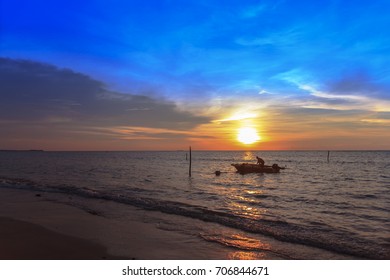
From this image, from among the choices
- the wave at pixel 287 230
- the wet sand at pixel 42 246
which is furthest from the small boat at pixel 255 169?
the wet sand at pixel 42 246

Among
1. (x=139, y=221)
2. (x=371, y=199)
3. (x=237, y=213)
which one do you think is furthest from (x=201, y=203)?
(x=371, y=199)

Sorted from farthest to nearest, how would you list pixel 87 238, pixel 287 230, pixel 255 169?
pixel 255 169
pixel 287 230
pixel 87 238

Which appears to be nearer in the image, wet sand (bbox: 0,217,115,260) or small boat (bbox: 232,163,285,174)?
wet sand (bbox: 0,217,115,260)

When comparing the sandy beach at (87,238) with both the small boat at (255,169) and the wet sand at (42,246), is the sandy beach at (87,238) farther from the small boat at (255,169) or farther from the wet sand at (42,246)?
the small boat at (255,169)

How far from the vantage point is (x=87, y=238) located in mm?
11172

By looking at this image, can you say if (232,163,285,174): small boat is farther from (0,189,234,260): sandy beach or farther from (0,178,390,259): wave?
(0,189,234,260): sandy beach

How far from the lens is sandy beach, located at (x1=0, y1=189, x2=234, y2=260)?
948 centimetres

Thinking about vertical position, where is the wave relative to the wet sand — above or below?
below

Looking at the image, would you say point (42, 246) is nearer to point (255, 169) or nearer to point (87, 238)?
point (87, 238)

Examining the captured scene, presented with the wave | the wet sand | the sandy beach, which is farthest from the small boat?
the wet sand

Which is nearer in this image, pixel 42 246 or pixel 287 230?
pixel 42 246

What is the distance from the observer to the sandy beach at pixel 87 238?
9477 mm

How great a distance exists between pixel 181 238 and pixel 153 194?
13735 mm

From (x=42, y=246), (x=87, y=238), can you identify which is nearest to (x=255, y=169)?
(x=87, y=238)
